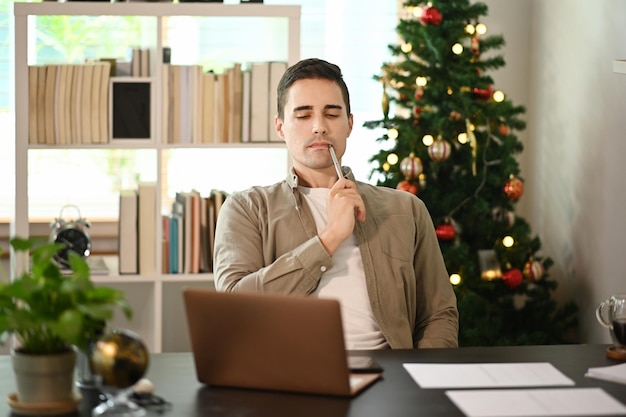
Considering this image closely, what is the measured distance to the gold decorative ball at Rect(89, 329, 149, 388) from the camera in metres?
1.66

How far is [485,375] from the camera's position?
199 centimetres

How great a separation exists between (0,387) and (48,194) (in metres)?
2.58

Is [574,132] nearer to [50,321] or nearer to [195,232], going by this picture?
[195,232]

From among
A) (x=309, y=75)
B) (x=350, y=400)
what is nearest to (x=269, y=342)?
(x=350, y=400)

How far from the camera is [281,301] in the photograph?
1.82 m

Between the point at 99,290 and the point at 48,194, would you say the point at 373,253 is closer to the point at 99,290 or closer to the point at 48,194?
the point at 99,290

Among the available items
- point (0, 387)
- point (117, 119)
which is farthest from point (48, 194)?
point (0, 387)

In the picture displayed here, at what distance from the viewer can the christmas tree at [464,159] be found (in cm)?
390

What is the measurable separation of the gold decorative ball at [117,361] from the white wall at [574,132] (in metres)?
2.49

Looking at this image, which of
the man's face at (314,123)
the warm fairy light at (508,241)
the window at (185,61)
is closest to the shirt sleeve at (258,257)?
the man's face at (314,123)

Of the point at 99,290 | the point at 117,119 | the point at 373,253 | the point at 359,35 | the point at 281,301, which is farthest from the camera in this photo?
the point at 359,35

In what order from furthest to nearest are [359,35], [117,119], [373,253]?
[359,35], [117,119], [373,253]

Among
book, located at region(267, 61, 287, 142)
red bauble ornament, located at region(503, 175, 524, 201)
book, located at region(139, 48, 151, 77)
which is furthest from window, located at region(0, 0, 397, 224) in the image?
red bauble ornament, located at region(503, 175, 524, 201)

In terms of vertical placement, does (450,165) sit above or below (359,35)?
below
